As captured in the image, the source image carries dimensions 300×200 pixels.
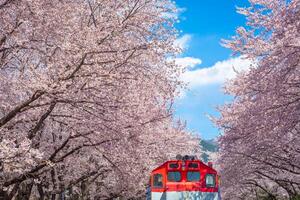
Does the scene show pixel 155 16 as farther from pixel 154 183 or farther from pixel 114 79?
pixel 154 183

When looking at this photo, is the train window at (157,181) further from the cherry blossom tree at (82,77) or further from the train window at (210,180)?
the cherry blossom tree at (82,77)

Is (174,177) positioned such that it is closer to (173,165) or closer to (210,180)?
→ (173,165)

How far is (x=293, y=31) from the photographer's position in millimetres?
9867

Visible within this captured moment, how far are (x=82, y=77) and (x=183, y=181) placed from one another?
9.24 m

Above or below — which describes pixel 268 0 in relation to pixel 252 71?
above

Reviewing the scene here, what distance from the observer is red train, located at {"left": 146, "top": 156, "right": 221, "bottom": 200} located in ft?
54.3

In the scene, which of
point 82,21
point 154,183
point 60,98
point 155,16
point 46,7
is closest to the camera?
point 60,98

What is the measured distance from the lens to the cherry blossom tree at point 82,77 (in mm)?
8594

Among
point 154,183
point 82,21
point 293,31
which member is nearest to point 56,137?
point 154,183

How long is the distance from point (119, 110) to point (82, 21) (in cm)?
257

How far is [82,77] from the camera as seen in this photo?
28.4 feet

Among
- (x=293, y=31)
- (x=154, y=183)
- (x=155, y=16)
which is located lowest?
(x=154, y=183)

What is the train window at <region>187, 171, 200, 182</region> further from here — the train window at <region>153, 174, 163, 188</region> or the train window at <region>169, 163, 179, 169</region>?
the train window at <region>153, 174, 163, 188</region>

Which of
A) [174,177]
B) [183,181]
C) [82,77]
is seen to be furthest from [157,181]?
[82,77]
